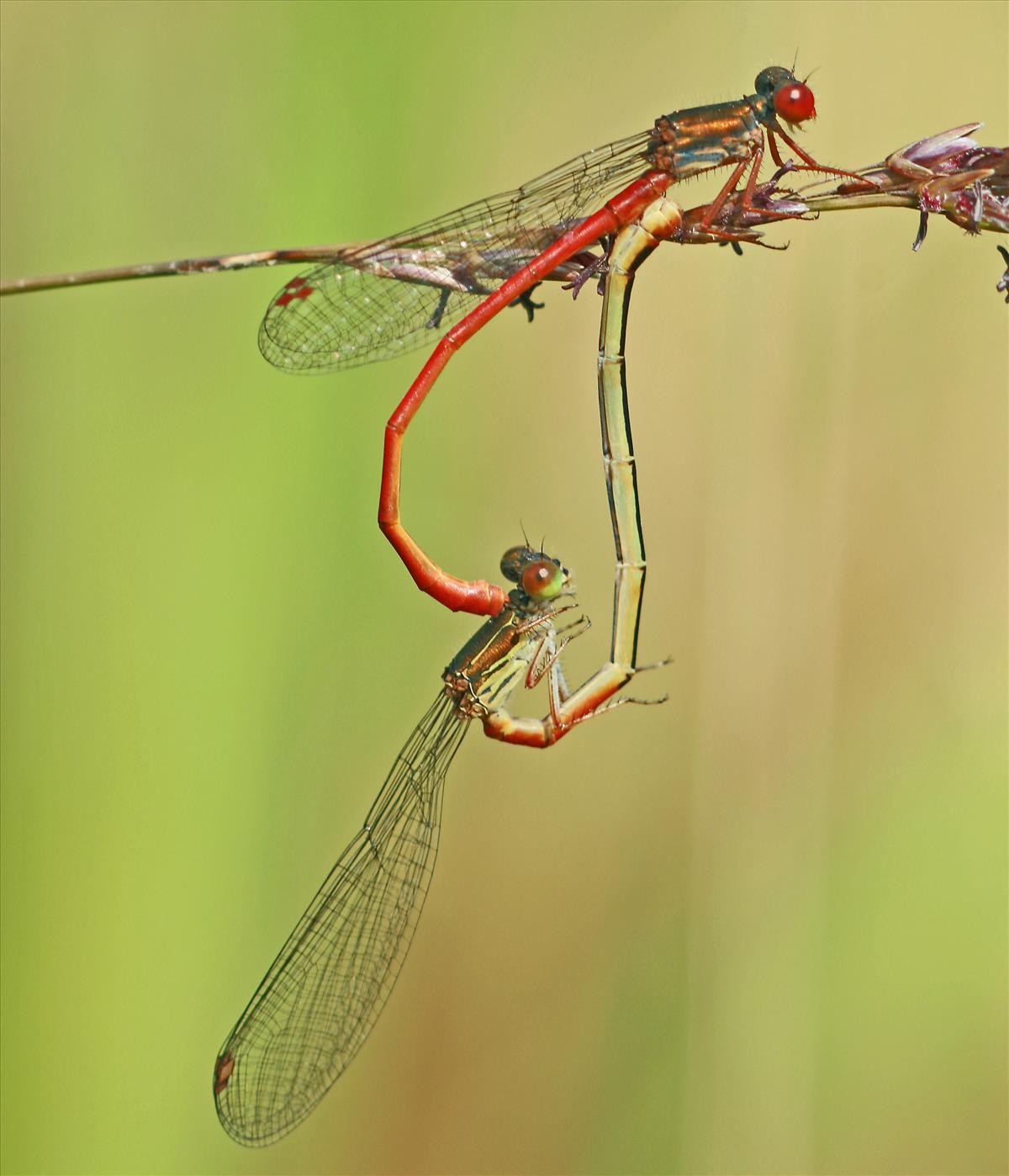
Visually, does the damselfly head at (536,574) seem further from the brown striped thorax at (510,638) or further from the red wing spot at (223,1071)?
the red wing spot at (223,1071)

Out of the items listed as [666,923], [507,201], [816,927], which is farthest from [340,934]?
[507,201]

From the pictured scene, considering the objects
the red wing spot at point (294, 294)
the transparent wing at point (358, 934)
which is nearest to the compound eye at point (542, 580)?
the transparent wing at point (358, 934)

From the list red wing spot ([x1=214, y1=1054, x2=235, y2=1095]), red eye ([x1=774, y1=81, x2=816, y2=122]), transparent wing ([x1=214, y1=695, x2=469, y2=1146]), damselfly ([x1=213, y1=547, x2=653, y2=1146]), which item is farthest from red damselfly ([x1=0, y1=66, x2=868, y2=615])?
red wing spot ([x1=214, y1=1054, x2=235, y2=1095])

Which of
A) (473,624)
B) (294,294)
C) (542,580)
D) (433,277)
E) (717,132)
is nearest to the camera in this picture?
(433,277)

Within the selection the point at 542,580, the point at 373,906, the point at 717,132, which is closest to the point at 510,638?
the point at 542,580

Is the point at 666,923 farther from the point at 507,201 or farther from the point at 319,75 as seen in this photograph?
the point at 319,75

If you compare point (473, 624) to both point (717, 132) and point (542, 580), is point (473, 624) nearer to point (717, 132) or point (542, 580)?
point (542, 580)
